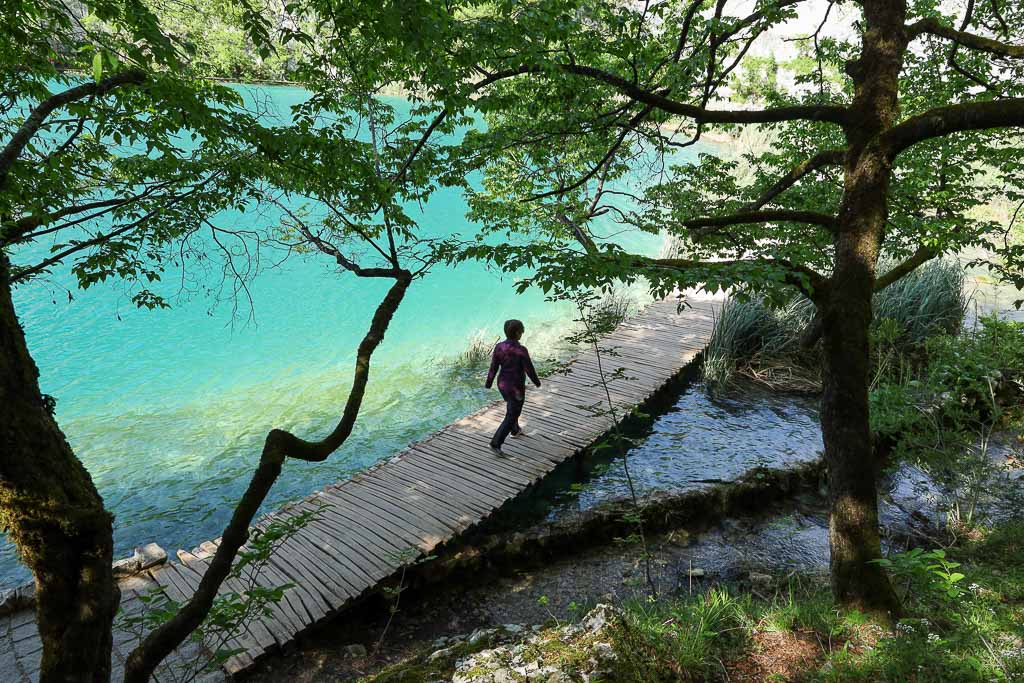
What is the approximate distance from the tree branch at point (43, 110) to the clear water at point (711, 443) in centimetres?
590

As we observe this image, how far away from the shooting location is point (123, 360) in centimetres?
1232

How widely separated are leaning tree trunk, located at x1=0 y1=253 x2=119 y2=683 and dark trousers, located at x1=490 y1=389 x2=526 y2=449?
466 centimetres

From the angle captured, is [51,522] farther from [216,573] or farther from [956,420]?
[956,420]

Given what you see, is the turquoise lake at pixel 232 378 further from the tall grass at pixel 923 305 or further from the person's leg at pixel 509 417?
the tall grass at pixel 923 305

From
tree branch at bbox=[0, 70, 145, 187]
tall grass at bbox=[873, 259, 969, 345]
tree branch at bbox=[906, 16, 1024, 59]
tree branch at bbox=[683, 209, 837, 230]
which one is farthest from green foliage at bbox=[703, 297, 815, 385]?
tree branch at bbox=[0, 70, 145, 187]

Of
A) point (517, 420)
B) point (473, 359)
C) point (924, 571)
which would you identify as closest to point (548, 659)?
point (924, 571)

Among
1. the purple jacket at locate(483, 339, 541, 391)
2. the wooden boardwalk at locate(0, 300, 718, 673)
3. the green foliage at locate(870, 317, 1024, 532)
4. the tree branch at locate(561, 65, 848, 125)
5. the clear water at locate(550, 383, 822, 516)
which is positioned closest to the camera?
the tree branch at locate(561, 65, 848, 125)

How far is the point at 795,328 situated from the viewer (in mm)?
10836

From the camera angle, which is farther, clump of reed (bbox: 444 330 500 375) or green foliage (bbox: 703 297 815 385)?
clump of reed (bbox: 444 330 500 375)

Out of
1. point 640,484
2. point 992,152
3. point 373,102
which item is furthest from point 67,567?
point 992,152

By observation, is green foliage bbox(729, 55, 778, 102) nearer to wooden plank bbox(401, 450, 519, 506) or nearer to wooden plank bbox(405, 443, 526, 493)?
wooden plank bbox(405, 443, 526, 493)

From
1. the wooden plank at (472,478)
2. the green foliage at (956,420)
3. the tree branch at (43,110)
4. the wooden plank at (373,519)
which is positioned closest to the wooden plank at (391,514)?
the wooden plank at (373,519)

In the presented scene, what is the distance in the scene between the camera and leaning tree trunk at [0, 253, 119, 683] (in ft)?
7.16

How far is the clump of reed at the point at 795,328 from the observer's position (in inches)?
409
